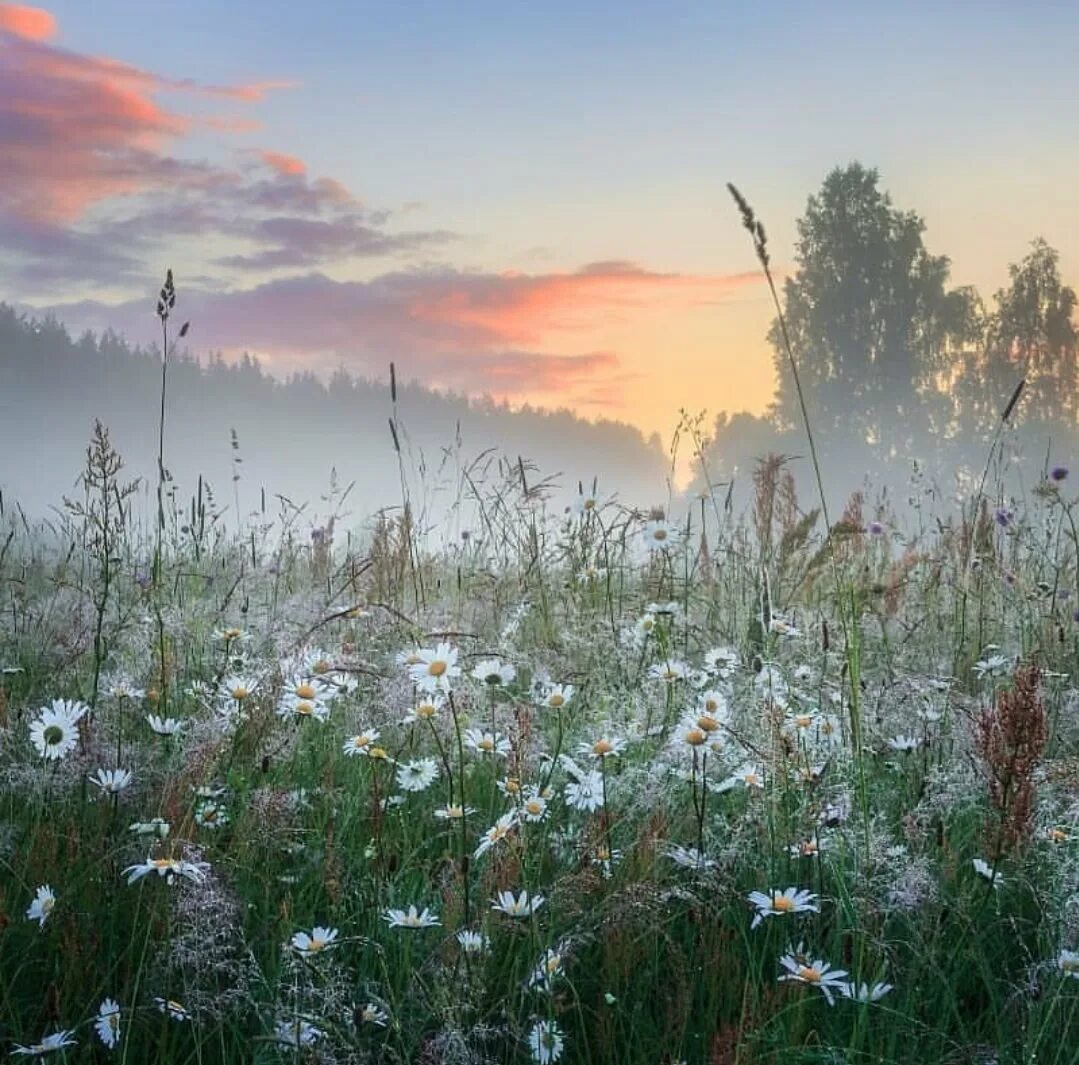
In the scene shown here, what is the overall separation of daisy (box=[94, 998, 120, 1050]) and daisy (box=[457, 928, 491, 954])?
1.87 feet

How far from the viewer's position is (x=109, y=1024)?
71.9 inches

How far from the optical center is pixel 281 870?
2.47 metres

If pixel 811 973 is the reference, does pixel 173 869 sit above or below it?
above

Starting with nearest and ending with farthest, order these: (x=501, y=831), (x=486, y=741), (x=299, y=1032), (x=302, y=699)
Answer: (x=299, y=1032) < (x=501, y=831) < (x=486, y=741) < (x=302, y=699)

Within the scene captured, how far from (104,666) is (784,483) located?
289cm

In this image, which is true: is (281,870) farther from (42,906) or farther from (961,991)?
(961,991)

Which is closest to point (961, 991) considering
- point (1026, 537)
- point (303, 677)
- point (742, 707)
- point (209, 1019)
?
point (742, 707)

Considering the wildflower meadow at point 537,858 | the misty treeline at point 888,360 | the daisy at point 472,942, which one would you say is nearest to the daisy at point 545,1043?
the wildflower meadow at point 537,858

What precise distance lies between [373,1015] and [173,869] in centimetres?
42

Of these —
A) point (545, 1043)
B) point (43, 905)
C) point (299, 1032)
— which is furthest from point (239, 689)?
point (545, 1043)

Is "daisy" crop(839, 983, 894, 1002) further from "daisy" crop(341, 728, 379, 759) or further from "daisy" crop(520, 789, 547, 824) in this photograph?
"daisy" crop(341, 728, 379, 759)

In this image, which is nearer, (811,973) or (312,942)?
(811,973)

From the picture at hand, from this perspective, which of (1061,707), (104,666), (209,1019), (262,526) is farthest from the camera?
(262,526)

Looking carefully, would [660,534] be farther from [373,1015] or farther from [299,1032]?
→ [299,1032]
